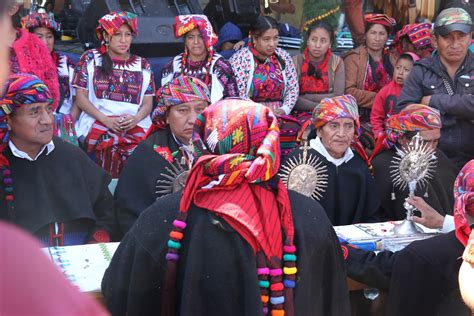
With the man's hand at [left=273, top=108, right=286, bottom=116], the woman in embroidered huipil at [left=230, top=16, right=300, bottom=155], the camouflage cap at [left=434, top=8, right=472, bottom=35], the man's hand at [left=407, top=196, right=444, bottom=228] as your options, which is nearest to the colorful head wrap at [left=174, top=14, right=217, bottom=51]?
the woman in embroidered huipil at [left=230, top=16, right=300, bottom=155]

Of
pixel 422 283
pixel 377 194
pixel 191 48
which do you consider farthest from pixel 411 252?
pixel 191 48

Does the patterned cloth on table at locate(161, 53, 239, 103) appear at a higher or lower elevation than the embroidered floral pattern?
Result: higher

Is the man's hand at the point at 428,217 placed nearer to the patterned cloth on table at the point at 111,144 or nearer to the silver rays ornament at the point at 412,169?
the silver rays ornament at the point at 412,169

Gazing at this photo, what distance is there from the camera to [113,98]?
19.5 ft

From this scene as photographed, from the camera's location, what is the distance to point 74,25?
7555 millimetres

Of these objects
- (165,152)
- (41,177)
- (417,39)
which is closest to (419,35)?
(417,39)

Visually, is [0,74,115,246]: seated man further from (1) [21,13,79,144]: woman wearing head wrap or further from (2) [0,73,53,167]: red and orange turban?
(1) [21,13,79,144]: woman wearing head wrap

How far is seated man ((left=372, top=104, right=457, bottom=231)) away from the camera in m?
4.61

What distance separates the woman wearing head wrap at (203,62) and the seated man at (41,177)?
7.26ft

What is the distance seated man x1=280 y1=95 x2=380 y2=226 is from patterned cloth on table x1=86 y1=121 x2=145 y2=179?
5.68 ft

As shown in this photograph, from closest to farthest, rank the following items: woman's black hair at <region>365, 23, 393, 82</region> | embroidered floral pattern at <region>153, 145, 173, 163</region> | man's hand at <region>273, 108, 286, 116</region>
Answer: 1. embroidered floral pattern at <region>153, 145, 173, 163</region>
2. man's hand at <region>273, 108, 286, 116</region>
3. woman's black hair at <region>365, 23, 393, 82</region>

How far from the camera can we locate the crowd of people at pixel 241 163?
2.43 meters

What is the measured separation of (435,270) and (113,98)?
3.57 metres

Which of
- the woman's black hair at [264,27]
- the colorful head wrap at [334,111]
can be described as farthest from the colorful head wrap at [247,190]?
the woman's black hair at [264,27]
